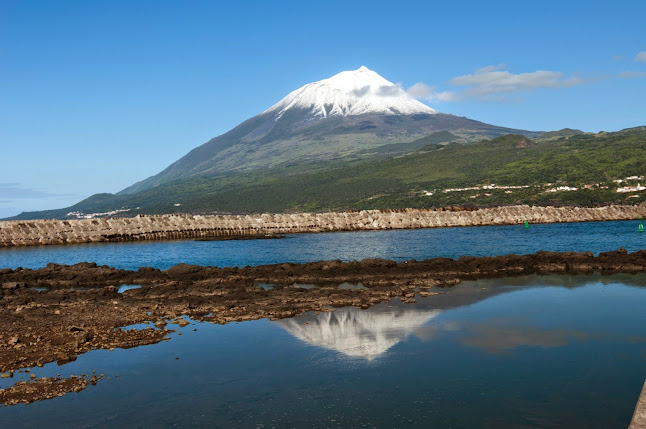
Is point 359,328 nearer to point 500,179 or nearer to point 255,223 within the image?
point 255,223

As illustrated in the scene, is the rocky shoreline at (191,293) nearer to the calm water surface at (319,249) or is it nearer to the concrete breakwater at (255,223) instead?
the calm water surface at (319,249)

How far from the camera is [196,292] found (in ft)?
93.7

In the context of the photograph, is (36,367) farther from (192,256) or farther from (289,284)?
(192,256)

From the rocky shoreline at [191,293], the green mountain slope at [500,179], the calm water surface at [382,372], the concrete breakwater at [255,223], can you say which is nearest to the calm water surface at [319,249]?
the concrete breakwater at [255,223]

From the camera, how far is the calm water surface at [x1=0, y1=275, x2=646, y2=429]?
510 inches

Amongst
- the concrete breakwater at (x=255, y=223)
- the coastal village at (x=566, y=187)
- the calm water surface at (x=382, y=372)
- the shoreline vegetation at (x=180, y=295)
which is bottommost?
the calm water surface at (x=382, y=372)

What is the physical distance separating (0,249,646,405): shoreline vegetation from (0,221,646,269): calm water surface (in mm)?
8762

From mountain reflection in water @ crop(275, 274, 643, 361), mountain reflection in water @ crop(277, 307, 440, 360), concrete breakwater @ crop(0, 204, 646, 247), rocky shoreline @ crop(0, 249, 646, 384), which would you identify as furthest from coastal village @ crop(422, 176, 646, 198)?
mountain reflection in water @ crop(277, 307, 440, 360)

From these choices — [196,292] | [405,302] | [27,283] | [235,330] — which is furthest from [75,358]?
A: [27,283]

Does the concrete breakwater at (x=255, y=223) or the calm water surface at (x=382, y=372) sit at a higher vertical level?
the concrete breakwater at (x=255, y=223)

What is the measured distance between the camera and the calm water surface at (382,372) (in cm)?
1295

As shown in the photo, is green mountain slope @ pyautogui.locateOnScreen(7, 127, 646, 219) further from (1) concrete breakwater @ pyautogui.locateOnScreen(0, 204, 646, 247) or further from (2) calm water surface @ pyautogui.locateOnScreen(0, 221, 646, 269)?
(2) calm water surface @ pyautogui.locateOnScreen(0, 221, 646, 269)

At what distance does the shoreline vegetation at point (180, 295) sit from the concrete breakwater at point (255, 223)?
1566 inches

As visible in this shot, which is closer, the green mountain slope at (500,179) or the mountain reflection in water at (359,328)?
the mountain reflection in water at (359,328)
